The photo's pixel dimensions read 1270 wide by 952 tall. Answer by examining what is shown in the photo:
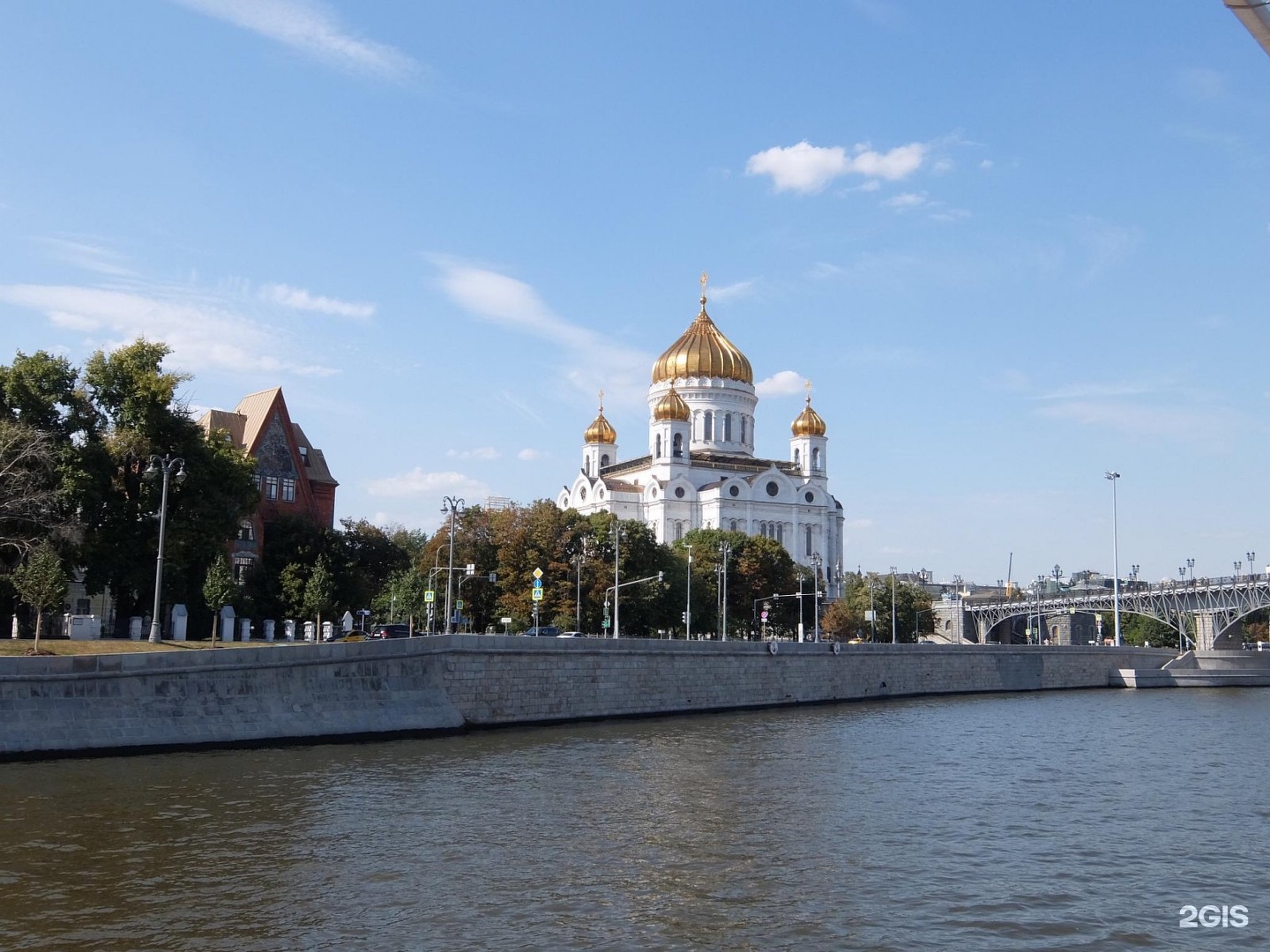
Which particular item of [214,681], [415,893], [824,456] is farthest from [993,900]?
[824,456]

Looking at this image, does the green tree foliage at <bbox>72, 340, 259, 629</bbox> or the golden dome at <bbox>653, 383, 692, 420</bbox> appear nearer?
the green tree foliage at <bbox>72, 340, 259, 629</bbox>

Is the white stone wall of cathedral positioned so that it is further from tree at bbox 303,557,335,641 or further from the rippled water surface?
the rippled water surface

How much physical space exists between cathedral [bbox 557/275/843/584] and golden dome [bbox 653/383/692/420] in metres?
0.09

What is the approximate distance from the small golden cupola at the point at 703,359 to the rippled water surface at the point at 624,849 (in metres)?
86.4

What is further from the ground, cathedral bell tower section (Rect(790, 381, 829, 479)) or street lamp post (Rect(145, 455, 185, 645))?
cathedral bell tower section (Rect(790, 381, 829, 479))

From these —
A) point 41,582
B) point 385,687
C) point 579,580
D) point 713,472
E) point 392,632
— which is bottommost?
point 385,687

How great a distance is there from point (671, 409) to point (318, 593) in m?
65.9

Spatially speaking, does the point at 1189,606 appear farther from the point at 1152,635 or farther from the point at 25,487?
the point at 25,487

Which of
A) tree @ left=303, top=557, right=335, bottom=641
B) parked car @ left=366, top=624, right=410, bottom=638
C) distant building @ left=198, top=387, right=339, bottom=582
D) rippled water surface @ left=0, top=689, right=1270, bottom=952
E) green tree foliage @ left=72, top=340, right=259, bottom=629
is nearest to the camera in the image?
rippled water surface @ left=0, top=689, right=1270, bottom=952

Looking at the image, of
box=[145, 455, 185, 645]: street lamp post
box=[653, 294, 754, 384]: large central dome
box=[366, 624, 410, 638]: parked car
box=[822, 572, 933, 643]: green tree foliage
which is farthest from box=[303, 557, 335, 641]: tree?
box=[653, 294, 754, 384]: large central dome

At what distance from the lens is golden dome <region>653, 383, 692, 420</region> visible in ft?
383

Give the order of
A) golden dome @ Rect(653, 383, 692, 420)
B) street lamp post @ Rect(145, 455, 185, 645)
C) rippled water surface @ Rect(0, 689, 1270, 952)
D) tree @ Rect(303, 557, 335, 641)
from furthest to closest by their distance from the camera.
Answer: golden dome @ Rect(653, 383, 692, 420)
tree @ Rect(303, 557, 335, 641)
street lamp post @ Rect(145, 455, 185, 645)
rippled water surface @ Rect(0, 689, 1270, 952)

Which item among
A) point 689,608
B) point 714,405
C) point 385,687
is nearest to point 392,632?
point 385,687

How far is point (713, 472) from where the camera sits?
121m
